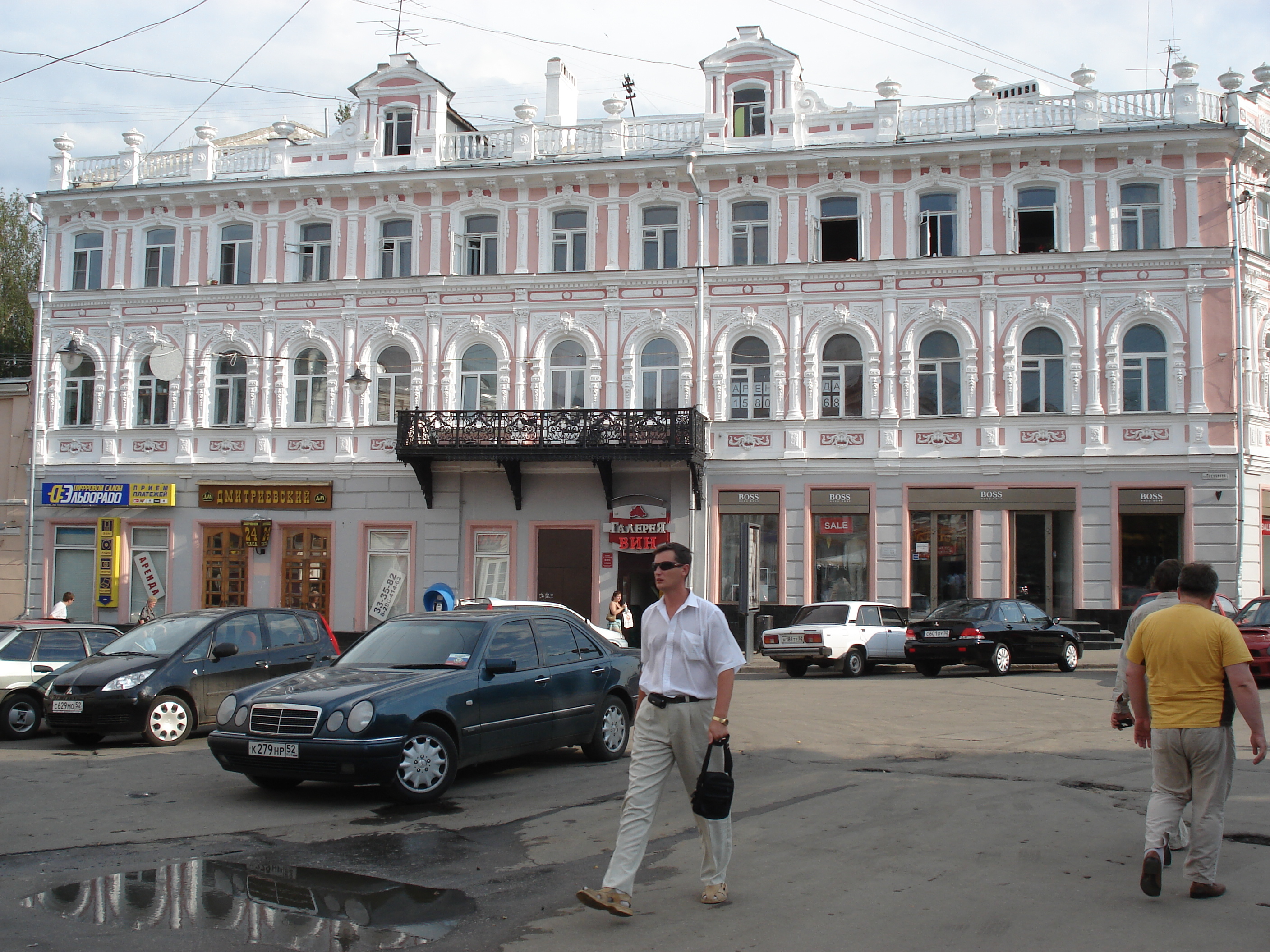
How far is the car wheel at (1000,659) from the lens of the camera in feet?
68.0

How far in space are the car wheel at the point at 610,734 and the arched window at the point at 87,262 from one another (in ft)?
85.5

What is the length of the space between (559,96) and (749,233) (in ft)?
22.9

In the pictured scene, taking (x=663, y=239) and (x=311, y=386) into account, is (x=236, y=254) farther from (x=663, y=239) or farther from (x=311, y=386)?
(x=663, y=239)

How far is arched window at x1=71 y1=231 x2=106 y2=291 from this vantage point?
31.7m

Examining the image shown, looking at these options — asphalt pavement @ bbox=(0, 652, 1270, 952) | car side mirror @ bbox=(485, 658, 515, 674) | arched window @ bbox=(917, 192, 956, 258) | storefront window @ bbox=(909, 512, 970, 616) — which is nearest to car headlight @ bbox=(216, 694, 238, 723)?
asphalt pavement @ bbox=(0, 652, 1270, 952)

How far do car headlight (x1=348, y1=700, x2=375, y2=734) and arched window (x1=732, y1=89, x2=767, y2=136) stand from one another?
23049 mm

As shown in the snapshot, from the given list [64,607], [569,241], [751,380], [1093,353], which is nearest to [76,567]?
[64,607]

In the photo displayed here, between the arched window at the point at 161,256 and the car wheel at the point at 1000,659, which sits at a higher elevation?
the arched window at the point at 161,256

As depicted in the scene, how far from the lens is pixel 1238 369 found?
26.0 m

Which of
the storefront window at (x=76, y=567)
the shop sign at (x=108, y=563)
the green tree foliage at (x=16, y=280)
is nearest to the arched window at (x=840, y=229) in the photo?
the shop sign at (x=108, y=563)

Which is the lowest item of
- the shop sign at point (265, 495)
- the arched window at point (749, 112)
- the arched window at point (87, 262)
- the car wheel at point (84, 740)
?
the car wheel at point (84, 740)

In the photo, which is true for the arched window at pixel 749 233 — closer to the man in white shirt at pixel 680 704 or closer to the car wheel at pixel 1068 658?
the car wheel at pixel 1068 658

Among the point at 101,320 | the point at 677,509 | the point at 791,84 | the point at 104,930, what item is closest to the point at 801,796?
the point at 104,930

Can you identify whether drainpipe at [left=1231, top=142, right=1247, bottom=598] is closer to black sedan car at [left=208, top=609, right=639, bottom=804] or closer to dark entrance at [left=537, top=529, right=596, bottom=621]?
dark entrance at [left=537, top=529, right=596, bottom=621]
